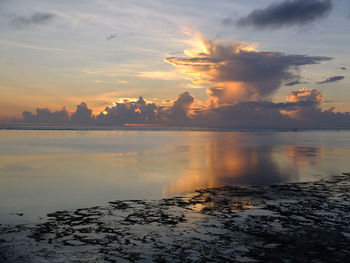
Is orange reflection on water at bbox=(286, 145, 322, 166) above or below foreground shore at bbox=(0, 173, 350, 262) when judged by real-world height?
below

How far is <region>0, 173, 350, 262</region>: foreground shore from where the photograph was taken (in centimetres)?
912

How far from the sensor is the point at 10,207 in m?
14.6

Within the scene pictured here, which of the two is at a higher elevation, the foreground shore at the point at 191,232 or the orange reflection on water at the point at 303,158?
the foreground shore at the point at 191,232

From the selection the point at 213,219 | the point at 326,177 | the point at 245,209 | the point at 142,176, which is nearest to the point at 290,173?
the point at 326,177

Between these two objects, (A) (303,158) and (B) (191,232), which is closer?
(B) (191,232)

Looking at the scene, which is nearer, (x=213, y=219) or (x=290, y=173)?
(x=213, y=219)

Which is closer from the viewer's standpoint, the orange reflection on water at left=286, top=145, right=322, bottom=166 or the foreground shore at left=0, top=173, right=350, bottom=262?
the foreground shore at left=0, top=173, right=350, bottom=262

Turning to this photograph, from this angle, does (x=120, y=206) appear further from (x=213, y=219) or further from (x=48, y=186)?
(x=48, y=186)

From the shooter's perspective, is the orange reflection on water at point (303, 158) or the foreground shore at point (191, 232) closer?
the foreground shore at point (191, 232)

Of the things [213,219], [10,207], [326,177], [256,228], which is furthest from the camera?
[326,177]

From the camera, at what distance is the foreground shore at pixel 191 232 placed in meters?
9.12

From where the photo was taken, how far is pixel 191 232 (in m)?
11.1

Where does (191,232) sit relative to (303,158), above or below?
above

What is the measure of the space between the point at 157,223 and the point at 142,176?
12278 millimetres
